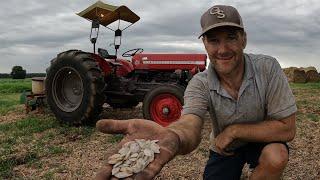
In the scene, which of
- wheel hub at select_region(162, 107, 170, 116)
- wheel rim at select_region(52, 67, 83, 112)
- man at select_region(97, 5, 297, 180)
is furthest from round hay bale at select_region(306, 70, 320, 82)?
man at select_region(97, 5, 297, 180)

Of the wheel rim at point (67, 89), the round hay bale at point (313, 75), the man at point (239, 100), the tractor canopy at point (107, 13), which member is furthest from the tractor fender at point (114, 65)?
the round hay bale at point (313, 75)

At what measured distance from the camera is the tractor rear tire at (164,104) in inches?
362

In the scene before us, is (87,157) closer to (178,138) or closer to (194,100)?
(194,100)

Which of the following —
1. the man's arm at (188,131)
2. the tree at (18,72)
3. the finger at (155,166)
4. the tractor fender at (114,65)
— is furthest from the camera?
the tree at (18,72)

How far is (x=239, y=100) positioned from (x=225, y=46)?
0.44 m

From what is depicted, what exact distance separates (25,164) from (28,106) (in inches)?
191

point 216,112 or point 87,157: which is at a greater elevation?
point 216,112

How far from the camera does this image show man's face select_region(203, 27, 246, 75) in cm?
342

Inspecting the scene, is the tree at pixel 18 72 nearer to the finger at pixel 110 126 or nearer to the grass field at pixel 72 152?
the grass field at pixel 72 152

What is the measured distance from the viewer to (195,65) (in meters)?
10.3

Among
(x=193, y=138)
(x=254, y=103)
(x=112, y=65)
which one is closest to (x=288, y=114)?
(x=254, y=103)

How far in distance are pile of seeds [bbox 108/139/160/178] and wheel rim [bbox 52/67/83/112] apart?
7.19 metres

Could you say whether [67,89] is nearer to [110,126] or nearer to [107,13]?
[107,13]

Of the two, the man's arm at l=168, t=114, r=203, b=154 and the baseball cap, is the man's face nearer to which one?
the baseball cap
